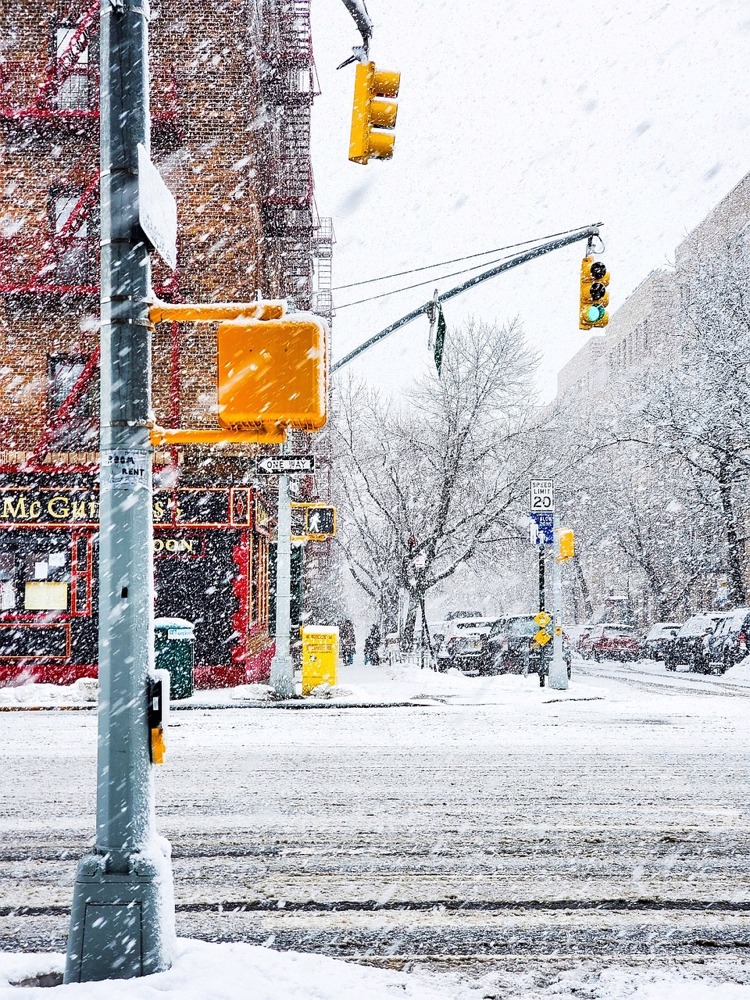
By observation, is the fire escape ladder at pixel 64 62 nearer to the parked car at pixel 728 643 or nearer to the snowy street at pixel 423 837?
the snowy street at pixel 423 837

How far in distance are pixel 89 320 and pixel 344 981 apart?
62.6 ft

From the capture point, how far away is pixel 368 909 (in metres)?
5.72

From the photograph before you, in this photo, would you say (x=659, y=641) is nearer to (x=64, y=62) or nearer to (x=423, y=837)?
(x=64, y=62)

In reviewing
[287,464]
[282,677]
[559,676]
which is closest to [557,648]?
[559,676]

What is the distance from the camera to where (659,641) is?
39.7m

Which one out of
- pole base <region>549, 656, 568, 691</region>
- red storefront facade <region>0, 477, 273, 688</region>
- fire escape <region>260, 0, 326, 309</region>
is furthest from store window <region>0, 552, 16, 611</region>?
pole base <region>549, 656, 568, 691</region>

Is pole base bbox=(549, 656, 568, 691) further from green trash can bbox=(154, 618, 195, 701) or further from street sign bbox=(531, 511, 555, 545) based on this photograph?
green trash can bbox=(154, 618, 195, 701)

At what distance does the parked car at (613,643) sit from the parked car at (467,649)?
51.7ft

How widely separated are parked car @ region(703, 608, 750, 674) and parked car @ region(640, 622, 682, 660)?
483 cm

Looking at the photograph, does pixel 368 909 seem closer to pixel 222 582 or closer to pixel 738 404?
pixel 222 582

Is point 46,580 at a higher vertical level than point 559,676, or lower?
higher

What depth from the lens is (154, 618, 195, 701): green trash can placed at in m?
17.5

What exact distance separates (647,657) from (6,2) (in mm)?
33911

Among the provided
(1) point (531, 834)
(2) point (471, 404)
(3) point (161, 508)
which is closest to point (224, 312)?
(1) point (531, 834)
